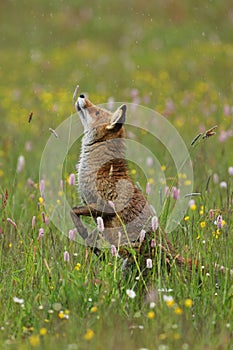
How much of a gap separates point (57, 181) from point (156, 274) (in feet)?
10.8

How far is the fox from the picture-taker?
4.79 metres

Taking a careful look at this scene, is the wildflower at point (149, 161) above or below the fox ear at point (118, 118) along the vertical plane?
above

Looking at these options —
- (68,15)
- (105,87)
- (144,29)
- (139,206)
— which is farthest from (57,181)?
(68,15)

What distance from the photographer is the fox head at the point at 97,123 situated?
17.1 ft

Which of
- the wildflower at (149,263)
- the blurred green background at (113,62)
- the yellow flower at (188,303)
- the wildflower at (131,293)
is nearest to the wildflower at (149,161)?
the blurred green background at (113,62)

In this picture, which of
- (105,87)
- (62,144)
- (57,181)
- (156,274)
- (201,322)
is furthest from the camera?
(105,87)

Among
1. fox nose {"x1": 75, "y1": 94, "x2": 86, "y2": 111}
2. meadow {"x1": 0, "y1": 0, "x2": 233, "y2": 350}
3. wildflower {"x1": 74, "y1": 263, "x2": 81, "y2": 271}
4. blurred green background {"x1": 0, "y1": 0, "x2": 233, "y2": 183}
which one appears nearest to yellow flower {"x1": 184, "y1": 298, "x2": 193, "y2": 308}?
meadow {"x1": 0, "y1": 0, "x2": 233, "y2": 350}

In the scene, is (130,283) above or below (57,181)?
below

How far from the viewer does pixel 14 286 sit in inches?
189

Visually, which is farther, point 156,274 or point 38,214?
point 38,214

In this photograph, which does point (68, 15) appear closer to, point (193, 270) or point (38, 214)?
point (38, 214)

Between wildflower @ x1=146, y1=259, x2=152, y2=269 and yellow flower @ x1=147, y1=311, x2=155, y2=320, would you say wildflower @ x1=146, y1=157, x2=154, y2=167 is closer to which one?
wildflower @ x1=146, y1=259, x2=152, y2=269

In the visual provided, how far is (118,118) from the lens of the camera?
5.01 metres

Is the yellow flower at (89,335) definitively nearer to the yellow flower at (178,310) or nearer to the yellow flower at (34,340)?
the yellow flower at (34,340)
